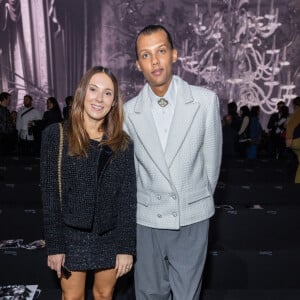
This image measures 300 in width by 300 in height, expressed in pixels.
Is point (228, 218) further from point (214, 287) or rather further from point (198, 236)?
point (198, 236)

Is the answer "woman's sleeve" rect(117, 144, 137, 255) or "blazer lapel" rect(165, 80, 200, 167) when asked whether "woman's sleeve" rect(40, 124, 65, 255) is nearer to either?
"woman's sleeve" rect(117, 144, 137, 255)

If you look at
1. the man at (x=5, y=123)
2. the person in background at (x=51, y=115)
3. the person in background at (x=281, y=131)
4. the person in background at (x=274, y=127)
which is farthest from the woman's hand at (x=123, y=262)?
the person in background at (x=274, y=127)

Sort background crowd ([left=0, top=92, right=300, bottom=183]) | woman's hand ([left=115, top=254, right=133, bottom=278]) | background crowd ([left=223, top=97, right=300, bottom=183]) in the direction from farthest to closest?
background crowd ([left=0, top=92, right=300, bottom=183])
background crowd ([left=223, top=97, right=300, bottom=183])
woman's hand ([left=115, top=254, right=133, bottom=278])

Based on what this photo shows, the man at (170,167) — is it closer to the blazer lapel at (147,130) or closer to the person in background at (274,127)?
the blazer lapel at (147,130)

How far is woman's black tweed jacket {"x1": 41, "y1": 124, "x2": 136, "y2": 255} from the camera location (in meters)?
1.85

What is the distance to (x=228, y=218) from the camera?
3.58m

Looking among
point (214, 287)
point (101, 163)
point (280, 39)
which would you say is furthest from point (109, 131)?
point (280, 39)

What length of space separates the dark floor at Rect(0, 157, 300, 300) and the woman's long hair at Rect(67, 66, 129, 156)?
1079 mm

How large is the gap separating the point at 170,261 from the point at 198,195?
12.9 inches

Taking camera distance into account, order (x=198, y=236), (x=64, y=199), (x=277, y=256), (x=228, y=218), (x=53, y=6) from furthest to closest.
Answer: (x=53, y=6) < (x=228, y=218) < (x=277, y=256) < (x=198, y=236) < (x=64, y=199)

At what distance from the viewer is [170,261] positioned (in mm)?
2029

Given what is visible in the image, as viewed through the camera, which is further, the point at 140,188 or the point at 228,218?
the point at 228,218

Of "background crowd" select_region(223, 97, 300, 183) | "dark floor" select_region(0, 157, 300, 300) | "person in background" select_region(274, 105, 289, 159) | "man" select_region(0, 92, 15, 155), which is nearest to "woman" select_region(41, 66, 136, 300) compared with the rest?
"dark floor" select_region(0, 157, 300, 300)

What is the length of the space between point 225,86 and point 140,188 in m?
10.7
